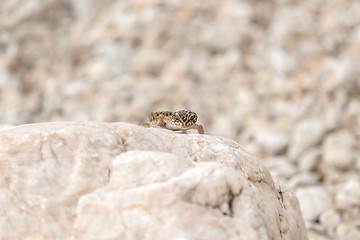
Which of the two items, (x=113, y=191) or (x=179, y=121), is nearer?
(x=113, y=191)

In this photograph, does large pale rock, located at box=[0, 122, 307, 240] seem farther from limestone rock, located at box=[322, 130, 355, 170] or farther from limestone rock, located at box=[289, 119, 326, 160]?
limestone rock, located at box=[289, 119, 326, 160]

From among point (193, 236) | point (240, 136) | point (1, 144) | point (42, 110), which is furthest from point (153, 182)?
point (42, 110)

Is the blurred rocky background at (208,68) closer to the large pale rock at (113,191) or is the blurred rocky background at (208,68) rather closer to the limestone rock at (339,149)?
the limestone rock at (339,149)

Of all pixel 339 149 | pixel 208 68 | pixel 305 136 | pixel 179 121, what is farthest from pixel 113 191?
pixel 208 68

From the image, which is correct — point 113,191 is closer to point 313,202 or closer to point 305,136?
point 313,202

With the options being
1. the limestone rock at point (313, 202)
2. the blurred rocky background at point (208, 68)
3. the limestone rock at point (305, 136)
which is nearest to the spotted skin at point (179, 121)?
the limestone rock at point (313, 202)

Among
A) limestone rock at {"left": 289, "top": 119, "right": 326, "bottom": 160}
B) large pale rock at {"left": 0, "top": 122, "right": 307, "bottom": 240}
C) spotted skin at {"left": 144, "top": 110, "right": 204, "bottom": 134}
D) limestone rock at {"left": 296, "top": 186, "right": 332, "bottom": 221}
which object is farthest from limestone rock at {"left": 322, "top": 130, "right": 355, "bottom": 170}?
large pale rock at {"left": 0, "top": 122, "right": 307, "bottom": 240}

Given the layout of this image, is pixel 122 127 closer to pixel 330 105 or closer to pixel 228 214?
pixel 228 214
